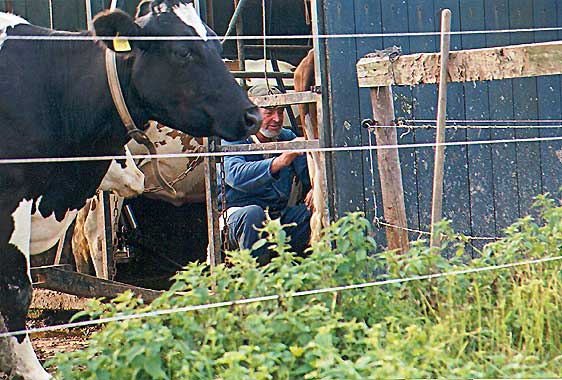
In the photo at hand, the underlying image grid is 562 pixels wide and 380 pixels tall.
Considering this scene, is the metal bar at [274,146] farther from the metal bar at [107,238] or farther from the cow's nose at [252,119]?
the metal bar at [107,238]

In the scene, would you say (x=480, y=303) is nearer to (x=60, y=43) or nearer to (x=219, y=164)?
(x=60, y=43)

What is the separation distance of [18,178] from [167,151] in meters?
3.80

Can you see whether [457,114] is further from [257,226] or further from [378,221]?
[257,226]

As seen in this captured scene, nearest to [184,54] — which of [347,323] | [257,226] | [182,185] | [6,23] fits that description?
[6,23]

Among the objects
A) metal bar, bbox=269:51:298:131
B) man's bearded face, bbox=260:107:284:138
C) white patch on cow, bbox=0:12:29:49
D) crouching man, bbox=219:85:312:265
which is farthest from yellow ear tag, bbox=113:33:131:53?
metal bar, bbox=269:51:298:131

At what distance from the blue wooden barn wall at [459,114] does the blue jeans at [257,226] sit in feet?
2.38

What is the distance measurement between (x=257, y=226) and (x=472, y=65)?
2.09 meters

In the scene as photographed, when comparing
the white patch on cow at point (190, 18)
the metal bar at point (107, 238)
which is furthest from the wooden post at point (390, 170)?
the metal bar at point (107, 238)

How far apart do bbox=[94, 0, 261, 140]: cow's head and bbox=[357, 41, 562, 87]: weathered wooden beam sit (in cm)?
70

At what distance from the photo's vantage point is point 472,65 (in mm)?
4766

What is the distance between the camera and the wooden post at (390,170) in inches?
195

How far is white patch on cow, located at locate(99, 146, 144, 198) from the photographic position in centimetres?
532

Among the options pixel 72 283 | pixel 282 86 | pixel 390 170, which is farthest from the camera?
pixel 282 86

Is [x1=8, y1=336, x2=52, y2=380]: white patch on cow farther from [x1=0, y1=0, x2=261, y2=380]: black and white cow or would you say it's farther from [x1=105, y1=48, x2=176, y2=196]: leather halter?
[x1=105, y1=48, x2=176, y2=196]: leather halter
